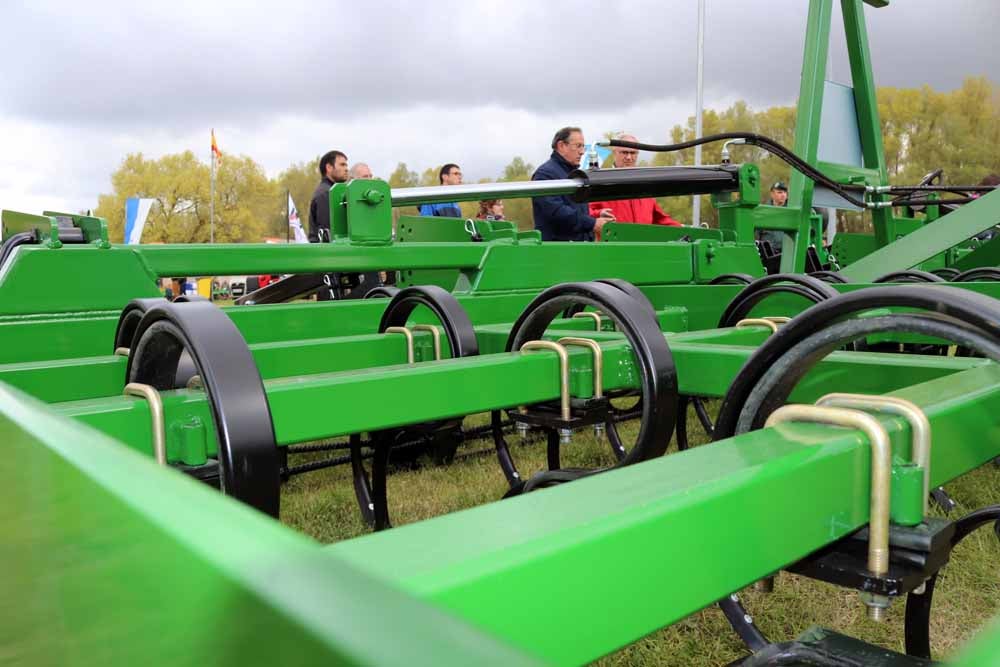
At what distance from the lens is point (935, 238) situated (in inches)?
150

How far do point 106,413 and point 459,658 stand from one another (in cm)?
120

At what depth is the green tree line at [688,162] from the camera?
30.5 metres

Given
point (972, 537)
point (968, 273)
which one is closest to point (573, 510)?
point (972, 537)

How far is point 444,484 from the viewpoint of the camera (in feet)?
12.1

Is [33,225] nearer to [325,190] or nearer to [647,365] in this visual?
[647,365]

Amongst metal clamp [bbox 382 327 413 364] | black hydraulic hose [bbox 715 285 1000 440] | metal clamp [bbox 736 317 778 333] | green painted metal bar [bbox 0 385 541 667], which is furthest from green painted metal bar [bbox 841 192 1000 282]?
green painted metal bar [bbox 0 385 541 667]

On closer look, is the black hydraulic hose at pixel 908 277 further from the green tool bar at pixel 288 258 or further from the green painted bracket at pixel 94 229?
the green painted bracket at pixel 94 229

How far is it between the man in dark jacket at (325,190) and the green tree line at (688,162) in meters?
13.3

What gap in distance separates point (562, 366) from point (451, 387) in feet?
0.97

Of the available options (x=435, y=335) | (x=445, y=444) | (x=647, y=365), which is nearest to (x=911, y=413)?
(x=647, y=365)

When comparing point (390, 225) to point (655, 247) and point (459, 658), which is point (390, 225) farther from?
point (459, 658)

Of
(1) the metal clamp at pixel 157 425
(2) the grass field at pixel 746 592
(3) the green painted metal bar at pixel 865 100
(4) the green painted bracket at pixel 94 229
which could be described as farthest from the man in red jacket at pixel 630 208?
(1) the metal clamp at pixel 157 425

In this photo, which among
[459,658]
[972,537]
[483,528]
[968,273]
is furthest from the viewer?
[968,273]

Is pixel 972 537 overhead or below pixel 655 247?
below
